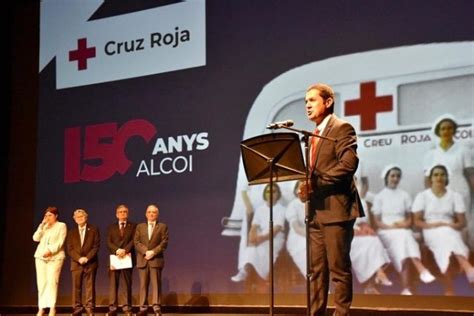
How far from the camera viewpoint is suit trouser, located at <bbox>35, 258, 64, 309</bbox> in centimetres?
804

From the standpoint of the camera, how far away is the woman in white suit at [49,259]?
8070 millimetres

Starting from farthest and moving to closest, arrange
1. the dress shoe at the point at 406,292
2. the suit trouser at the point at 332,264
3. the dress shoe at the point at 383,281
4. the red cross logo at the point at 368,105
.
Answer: the red cross logo at the point at 368,105, the dress shoe at the point at 383,281, the dress shoe at the point at 406,292, the suit trouser at the point at 332,264

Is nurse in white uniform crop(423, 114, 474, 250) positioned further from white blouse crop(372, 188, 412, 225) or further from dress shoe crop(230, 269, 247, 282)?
dress shoe crop(230, 269, 247, 282)

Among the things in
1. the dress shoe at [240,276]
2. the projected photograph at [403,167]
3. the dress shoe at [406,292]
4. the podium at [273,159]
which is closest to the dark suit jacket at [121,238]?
the dress shoe at [240,276]

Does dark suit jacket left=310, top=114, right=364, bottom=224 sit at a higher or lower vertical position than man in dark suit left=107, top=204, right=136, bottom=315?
higher

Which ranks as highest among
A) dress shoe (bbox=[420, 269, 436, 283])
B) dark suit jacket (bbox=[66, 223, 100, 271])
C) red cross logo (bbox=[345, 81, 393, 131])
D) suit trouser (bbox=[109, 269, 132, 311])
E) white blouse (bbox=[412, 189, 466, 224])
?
red cross logo (bbox=[345, 81, 393, 131])

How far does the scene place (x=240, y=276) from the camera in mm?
8234

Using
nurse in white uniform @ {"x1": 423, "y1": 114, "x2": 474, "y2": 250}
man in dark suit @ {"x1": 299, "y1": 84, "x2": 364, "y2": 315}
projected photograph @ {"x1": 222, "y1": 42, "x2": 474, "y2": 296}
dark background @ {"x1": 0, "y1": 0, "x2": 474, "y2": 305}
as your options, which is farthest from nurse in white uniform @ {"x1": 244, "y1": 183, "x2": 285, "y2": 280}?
man in dark suit @ {"x1": 299, "y1": 84, "x2": 364, "y2": 315}

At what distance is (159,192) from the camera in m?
8.91

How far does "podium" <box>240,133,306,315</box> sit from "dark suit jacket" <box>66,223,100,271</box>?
452cm

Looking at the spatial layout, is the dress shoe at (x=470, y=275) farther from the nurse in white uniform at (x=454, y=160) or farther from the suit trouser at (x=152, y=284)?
Result: the suit trouser at (x=152, y=284)

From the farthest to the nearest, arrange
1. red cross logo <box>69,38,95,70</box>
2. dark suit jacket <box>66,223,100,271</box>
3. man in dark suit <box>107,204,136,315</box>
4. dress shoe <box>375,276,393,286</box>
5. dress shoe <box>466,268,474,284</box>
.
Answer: red cross logo <box>69,38,95,70</box> → dark suit jacket <box>66,223,100,271</box> → man in dark suit <box>107,204,136,315</box> → dress shoe <box>375,276,393,286</box> → dress shoe <box>466,268,474,284</box>

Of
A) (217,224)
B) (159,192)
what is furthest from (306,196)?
(159,192)

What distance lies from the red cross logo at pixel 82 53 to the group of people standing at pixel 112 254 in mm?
2174
